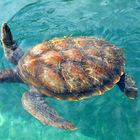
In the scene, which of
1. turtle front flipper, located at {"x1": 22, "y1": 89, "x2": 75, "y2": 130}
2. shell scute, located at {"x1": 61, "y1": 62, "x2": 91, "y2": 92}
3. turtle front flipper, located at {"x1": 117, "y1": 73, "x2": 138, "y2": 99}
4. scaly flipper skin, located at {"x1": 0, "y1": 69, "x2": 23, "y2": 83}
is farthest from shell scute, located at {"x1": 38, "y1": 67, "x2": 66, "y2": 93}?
turtle front flipper, located at {"x1": 117, "y1": 73, "x2": 138, "y2": 99}

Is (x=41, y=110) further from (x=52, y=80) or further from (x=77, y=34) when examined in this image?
(x=77, y=34)

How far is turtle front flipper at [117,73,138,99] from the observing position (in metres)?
5.70

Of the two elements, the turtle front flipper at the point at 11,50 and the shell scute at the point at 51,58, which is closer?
the shell scute at the point at 51,58

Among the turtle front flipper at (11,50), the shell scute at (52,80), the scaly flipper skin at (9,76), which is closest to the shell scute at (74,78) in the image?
the shell scute at (52,80)

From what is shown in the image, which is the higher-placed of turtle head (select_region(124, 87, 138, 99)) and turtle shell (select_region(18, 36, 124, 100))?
turtle shell (select_region(18, 36, 124, 100))

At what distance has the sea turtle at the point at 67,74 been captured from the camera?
5.46 m

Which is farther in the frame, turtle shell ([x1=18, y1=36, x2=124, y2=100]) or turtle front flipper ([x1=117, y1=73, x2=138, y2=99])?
turtle front flipper ([x1=117, y1=73, x2=138, y2=99])

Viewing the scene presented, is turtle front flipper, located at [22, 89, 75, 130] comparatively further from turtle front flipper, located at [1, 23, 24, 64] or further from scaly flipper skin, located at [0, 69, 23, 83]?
turtle front flipper, located at [1, 23, 24, 64]

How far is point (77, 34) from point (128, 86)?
6.53 feet

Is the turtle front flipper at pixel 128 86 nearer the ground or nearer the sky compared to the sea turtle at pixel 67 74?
nearer the ground

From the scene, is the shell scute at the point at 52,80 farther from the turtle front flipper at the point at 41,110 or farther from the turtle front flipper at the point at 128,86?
the turtle front flipper at the point at 128,86

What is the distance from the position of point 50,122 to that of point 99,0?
418 centimetres

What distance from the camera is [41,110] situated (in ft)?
18.2

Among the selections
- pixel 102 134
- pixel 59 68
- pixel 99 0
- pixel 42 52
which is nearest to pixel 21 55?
pixel 42 52
